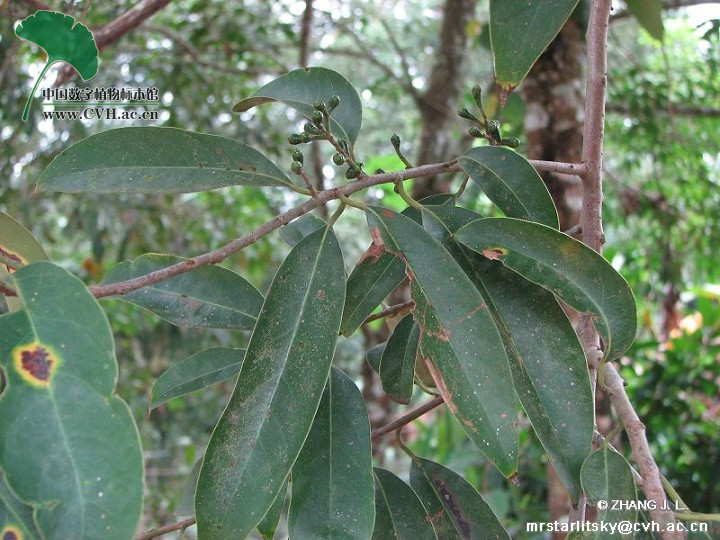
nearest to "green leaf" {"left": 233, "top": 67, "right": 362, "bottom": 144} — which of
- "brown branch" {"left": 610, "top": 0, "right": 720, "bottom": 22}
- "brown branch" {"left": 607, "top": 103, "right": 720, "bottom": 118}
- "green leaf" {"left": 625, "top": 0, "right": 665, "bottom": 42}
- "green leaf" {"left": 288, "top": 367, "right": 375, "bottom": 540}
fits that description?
"green leaf" {"left": 288, "top": 367, "right": 375, "bottom": 540}

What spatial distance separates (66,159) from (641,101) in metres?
2.33

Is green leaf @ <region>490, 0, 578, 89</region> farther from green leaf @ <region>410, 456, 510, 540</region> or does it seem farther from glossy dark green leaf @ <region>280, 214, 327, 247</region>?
green leaf @ <region>410, 456, 510, 540</region>

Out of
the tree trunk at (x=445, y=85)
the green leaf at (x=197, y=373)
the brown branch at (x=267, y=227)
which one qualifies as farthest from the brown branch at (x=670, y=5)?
the green leaf at (x=197, y=373)

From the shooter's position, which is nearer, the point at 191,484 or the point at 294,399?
the point at 294,399

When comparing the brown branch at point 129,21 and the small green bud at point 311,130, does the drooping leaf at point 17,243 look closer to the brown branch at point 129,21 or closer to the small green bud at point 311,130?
the small green bud at point 311,130

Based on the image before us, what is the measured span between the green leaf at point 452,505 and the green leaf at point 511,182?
12.5 inches

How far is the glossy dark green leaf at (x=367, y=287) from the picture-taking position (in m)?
0.73

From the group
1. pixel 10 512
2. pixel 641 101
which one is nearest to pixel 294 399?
pixel 10 512

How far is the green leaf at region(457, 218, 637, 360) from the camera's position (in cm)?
62

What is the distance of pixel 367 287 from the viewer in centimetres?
74

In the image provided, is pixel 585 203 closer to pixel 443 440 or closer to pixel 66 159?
pixel 66 159

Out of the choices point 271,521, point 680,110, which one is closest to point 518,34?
point 271,521

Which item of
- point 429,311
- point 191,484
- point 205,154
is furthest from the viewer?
point 191,484

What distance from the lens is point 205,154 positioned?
713 mm
